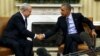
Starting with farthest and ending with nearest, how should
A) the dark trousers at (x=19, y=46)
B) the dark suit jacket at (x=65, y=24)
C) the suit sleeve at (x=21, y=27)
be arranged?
1. the dark suit jacket at (x=65, y=24)
2. the suit sleeve at (x=21, y=27)
3. the dark trousers at (x=19, y=46)

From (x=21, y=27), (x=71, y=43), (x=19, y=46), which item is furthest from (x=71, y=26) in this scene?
(x=19, y=46)

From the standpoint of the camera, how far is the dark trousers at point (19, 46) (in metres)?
5.23

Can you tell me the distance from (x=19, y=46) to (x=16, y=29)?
360 millimetres

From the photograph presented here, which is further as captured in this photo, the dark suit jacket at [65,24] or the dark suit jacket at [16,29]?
the dark suit jacket at [65,24]

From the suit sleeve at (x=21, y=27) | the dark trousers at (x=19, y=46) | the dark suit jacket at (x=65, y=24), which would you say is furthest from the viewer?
the dark suit jacket at (x=65, y=24)

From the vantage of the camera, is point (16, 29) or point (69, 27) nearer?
point (16, 29)

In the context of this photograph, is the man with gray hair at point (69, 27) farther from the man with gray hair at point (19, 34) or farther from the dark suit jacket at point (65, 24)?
the man with gray hair at point (19, 34)

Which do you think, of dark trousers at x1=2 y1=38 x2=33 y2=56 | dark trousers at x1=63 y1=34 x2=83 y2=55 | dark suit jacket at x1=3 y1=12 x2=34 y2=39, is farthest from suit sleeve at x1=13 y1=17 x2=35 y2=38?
dark trousers at x1=63 y1=34 x2=83 y2=55

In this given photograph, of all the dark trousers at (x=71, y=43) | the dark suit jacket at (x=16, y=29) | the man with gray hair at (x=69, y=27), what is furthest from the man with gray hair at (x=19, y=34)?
the dark trousers at (x=71, y=43)

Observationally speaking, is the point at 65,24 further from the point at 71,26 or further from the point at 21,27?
the point at 21,27

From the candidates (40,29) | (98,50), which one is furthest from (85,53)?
(40,29)

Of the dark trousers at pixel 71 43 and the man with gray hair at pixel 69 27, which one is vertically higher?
the man with gray hair at pixel 69 27

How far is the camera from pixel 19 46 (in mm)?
5273

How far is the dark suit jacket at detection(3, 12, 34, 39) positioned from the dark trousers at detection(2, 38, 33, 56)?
106 mm
